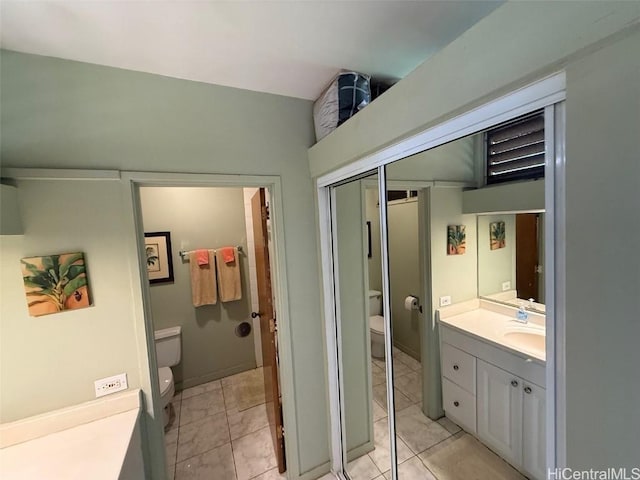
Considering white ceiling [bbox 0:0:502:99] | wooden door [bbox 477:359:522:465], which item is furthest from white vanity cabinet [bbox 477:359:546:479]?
white ceiling [bbox 0:0:502:99]

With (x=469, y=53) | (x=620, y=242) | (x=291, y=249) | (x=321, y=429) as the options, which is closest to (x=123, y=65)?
(x=291, y=249)

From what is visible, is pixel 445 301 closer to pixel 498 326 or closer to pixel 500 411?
pixel 498 326

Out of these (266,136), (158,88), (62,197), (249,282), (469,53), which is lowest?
(249,282)

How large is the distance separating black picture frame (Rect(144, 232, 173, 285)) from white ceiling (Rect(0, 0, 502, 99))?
1730 mm

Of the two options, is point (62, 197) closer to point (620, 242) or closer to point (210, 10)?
point (210, 10)

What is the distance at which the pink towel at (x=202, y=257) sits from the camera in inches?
108

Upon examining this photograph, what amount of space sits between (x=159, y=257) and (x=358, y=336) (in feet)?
7.05

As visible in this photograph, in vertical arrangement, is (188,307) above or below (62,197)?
below

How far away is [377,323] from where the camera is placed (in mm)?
1513

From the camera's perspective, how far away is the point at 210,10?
0.94 meters

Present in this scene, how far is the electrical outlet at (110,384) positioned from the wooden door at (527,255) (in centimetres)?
182

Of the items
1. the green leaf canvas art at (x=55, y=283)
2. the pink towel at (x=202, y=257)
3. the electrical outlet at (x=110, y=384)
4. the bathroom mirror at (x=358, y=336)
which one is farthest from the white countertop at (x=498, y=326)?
the pink towel at (x=202, y=257)

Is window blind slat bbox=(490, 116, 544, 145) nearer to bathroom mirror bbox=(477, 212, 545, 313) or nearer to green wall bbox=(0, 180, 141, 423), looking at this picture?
bathroom mirror bbox=(477, 212, 545, 313)

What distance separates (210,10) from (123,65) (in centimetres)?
64
